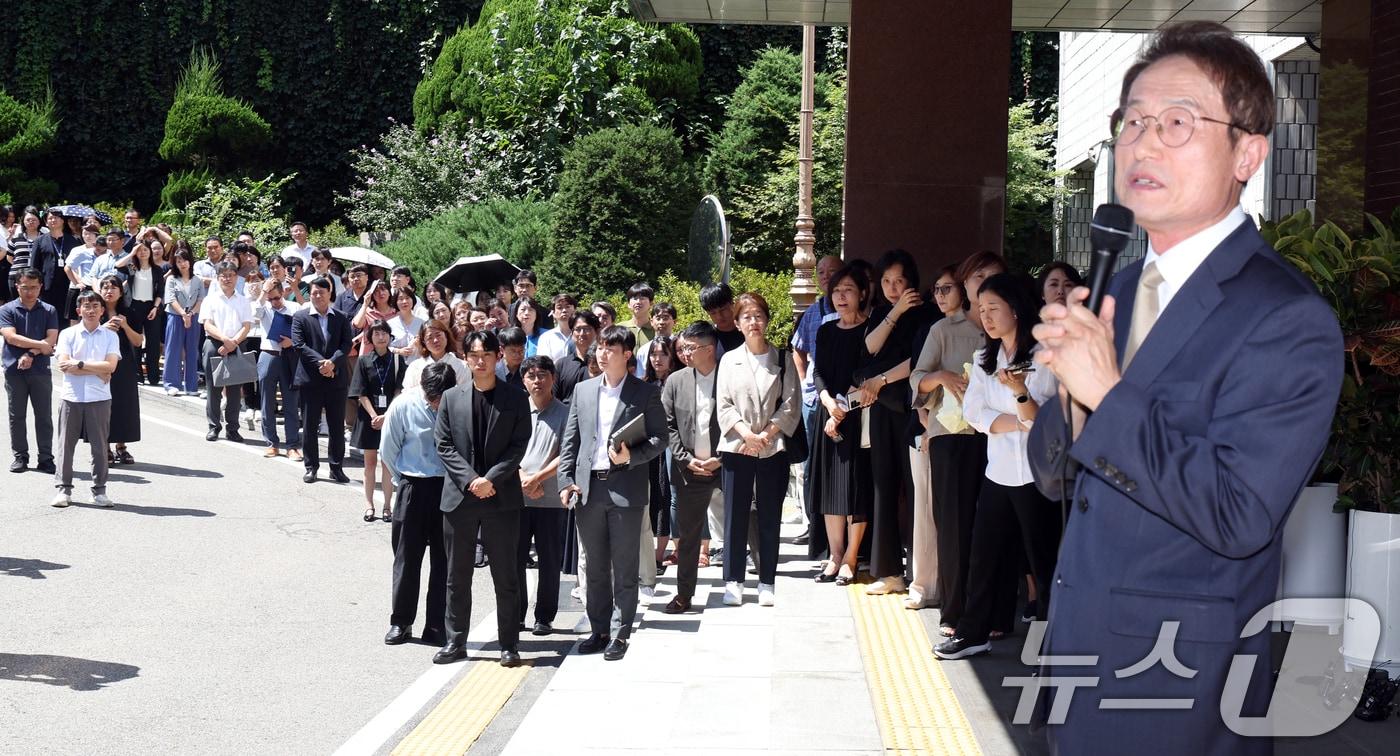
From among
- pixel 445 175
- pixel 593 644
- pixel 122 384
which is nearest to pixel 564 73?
pixel 445 175

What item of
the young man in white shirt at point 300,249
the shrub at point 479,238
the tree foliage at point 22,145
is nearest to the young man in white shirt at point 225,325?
the young man in white shirt at point 300,249

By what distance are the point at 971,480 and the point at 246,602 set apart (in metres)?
5.05

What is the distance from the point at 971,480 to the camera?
7.83m

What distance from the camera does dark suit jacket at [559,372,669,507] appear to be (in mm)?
8711

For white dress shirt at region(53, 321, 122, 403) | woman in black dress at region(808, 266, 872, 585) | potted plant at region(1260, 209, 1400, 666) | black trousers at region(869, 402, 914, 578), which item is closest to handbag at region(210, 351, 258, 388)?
white dress shirt at region(53, 321, 122, 403)

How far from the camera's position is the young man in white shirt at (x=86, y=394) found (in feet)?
40.9

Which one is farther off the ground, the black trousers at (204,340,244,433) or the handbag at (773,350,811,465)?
the handbag at (773,350,811,465)

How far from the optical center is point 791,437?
9273 millimetres

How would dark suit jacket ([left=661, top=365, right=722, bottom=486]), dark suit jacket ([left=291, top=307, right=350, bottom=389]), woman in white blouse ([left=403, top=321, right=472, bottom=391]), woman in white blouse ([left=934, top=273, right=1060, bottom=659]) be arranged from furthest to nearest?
dark suit jacket ([left=291, top=307, right=350, bottom=389]) < woman in white blouse ([left=403, top=321, right=472, bottom=391]) < dark suit jacket ([left=661, top=365, right=722, bottom=486]) < woman in white blouse ([left=934, top=273, right=1060, bottom=659])

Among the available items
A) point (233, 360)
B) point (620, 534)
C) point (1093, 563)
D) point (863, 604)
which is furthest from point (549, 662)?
point (233, 360)

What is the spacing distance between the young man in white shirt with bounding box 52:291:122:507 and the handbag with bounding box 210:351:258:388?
2.67m

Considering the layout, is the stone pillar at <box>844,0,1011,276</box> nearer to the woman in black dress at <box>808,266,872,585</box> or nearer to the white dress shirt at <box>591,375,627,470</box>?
the woman in black dress at <box>808,266,872,585</box>

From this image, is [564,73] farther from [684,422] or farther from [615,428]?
[615,428]

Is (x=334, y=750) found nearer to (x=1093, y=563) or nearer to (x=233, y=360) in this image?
(x=1093, y=563)
